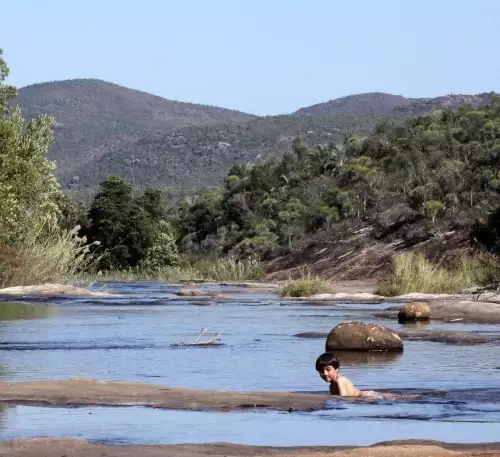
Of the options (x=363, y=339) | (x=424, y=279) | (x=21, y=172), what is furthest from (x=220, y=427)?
(x=424, y=279)

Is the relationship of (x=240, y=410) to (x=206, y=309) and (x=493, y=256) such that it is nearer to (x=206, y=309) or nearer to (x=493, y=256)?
(x=206, y=309)

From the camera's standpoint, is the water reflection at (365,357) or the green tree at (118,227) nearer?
the water reflection at (365,357)

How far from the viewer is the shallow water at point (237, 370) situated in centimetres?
1462

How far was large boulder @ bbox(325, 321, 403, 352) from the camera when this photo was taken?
1028 inches

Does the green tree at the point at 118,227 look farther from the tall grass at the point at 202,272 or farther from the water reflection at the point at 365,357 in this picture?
the water reflection at the point at 365,357

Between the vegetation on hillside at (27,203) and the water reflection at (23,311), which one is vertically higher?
the vegetation on hillside at (27,203)

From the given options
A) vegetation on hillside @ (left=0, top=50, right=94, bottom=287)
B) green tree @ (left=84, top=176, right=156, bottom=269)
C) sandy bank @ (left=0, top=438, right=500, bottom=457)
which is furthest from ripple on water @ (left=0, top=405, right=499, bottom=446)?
green tree @ (left=84, top=176, right=156, bottom=269)

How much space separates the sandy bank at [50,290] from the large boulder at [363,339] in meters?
28.7

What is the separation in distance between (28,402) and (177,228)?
327ft

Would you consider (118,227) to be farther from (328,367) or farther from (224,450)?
(224,450)

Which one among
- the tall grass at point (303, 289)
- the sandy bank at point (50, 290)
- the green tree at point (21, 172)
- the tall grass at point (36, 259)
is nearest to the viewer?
the green tree at point (21, 172)

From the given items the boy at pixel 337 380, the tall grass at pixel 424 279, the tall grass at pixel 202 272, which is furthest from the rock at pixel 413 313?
the tall grass at pixel 202 272

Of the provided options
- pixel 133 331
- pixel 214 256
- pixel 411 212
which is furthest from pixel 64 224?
pixel 133 331

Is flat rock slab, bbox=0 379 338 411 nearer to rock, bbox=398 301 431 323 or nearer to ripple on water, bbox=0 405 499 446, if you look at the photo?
ripple on water, bbox=0 405 499 446
